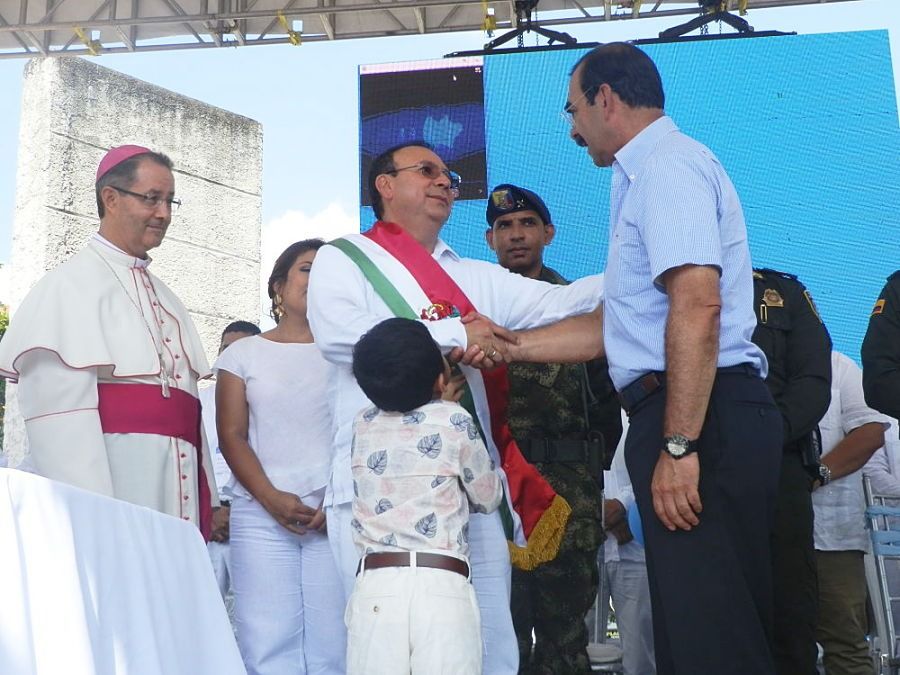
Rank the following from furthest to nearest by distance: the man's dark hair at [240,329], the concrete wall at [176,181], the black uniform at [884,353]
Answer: the concrete wall at [176,181], the man's dark hair at [240,329], the black uniform at [884,353]

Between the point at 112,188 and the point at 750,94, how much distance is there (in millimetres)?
4085

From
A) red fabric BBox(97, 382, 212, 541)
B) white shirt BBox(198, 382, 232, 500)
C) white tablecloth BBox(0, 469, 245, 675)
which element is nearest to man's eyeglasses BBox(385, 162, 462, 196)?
red fabric BBox(97, 382, 212, 541)

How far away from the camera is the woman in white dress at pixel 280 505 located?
142 inches

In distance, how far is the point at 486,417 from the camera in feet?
10.3

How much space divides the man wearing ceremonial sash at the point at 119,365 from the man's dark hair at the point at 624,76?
4.42 feet

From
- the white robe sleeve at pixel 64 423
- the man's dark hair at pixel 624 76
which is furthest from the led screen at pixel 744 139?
the white robe sleeve at pixel 64 423

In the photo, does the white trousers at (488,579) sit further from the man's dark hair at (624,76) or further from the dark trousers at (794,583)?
the man's dark hair at (624,76)

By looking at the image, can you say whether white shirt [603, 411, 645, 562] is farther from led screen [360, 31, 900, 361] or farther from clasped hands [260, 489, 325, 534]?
led screen [360, 31, 900, 361]

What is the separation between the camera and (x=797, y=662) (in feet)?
11.0

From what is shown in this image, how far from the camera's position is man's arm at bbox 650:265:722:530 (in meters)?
2.44

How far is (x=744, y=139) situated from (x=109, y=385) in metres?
4.21

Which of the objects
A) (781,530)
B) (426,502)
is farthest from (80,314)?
(781,530)

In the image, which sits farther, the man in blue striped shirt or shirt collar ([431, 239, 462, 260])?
shirt collar ([431, 239, 462, 260])

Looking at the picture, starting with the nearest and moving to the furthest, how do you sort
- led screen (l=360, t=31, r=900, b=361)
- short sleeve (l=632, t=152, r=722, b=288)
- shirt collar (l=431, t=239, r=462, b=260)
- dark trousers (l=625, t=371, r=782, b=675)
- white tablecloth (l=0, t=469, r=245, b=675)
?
white tablecloth (l=0, t=469, r=245, b=675) < dark trousers (l=625, t=371, r=782, b=675) < short sleeve (l=632, t=152, r=722, b=288) < shirt collar (l=431, t=239, r=462, b=260) < led screen (l=360, t=31, r=900, b=361)
